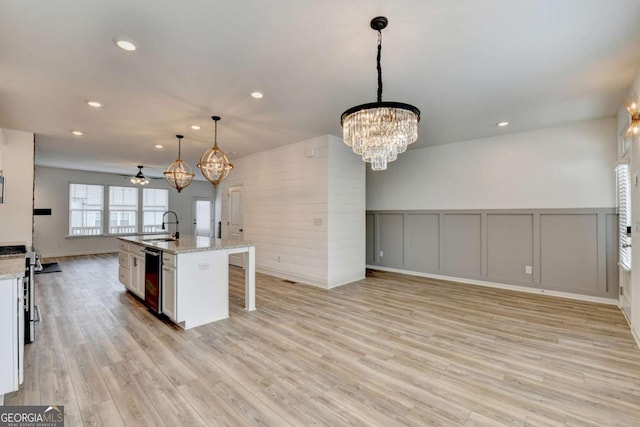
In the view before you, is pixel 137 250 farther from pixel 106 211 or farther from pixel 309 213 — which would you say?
pixel 106 211

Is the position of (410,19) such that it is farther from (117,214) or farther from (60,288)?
(117,214)

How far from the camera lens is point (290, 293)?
4.89 m

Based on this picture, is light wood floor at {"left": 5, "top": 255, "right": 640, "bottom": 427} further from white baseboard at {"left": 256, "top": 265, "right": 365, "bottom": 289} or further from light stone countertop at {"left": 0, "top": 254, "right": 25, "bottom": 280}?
white baseboard at {"left": 256, "top": 265, "right": 365, "bottom": 289}

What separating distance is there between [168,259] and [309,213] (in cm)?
262

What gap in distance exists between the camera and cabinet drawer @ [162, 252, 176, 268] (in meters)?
3.38

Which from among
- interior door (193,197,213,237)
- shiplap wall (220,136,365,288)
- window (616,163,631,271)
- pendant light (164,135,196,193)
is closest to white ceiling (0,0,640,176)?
pendant light (164,135,196,193)

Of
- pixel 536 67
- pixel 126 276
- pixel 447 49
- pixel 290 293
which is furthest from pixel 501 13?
pixel 126 276

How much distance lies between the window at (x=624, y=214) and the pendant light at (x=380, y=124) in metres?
3.40

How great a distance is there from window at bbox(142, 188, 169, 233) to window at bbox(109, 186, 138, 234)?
269 millimetres

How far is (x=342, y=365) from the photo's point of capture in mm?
2596

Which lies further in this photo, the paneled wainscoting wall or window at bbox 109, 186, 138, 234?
window at bbox 109, 186, 138, 234

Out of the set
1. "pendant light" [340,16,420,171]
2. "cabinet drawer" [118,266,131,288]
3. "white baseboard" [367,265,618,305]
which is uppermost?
"pendant light" [340,16,420,171]

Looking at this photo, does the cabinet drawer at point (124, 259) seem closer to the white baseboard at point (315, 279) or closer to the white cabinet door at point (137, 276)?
the white cabinet door at point (137, 276)

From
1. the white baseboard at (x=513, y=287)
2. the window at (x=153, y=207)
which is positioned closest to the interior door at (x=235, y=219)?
the white baseboard at (x=513, y=287)
